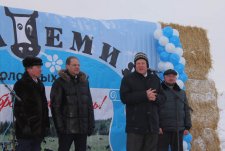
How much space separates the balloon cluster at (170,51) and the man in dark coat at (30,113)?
229 centimetres

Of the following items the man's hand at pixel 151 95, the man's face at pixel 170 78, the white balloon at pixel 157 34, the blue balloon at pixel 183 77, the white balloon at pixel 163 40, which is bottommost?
the man's hand at pixel 151 95

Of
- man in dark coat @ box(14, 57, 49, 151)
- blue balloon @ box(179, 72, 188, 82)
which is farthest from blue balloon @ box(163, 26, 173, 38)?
man in dark coat @ box(14, 57, 49, 151)

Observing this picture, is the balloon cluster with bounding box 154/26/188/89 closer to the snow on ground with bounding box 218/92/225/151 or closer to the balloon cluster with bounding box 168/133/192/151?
the balloon cluster with bounding box 168/133/192/151

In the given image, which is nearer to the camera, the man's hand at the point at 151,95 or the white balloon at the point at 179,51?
the man's hand at the point at 151,95

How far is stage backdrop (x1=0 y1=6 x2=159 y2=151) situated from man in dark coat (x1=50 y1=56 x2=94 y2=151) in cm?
72

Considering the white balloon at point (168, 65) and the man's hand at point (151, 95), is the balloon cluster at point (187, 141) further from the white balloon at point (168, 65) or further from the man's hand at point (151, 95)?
the man's hand at point (151, 95)

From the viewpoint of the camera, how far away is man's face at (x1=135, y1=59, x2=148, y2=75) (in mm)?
4513

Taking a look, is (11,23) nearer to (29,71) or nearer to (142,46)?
(29,71)

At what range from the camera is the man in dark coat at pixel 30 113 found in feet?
13.1

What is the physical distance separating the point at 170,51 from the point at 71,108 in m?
2.06

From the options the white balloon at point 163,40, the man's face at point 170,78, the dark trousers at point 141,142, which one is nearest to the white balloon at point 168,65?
the white balloon at point 163,40

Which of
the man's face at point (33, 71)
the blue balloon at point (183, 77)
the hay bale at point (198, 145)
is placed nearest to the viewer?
the man's face at point (33, 71)

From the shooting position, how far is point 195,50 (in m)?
6.65

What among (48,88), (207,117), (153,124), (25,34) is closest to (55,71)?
(48,88)
